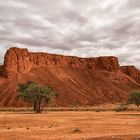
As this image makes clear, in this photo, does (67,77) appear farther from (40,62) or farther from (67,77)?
(40,62)

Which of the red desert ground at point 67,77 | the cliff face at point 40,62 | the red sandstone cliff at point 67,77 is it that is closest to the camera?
the red desert ground at point 67,77

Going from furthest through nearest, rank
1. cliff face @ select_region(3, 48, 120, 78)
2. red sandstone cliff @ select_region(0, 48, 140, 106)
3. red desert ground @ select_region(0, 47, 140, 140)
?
cliff face @ select_region(3, 48, 120, 78) < red sandstone cliff @ select_region(0, 48, 140, 106) < red desert ground @ select_region(0, 47, 140, 140)

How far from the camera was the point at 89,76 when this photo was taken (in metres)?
173

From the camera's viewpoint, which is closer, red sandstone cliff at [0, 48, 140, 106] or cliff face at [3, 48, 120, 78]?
red sandstone cliff at [0, 48, 140, 106]

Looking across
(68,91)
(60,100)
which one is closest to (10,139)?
(60,100)

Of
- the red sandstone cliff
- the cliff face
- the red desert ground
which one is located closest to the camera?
the red desert ground

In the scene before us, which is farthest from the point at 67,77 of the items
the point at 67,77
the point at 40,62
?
→ the point at 40,62

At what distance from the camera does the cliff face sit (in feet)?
503

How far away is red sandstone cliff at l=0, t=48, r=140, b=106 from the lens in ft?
451

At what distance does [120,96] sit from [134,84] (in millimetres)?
30035

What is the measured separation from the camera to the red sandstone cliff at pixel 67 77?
137550mm

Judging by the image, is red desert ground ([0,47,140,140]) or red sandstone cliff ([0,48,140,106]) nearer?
red desert ground ([0,47,140,140])

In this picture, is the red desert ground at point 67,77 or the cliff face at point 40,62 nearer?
the red desert ground at point 67,77

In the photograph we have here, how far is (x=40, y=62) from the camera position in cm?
16838
